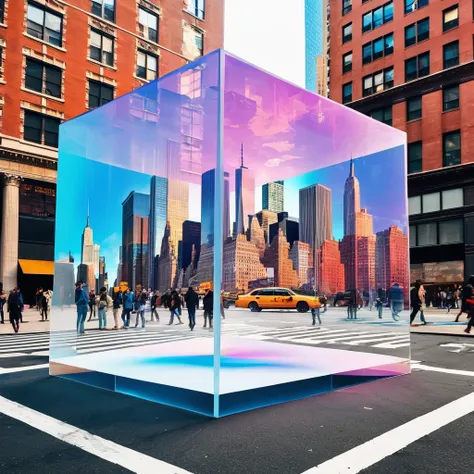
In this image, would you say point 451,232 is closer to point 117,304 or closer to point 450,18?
point 450,18

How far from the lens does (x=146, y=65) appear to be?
3422 cm

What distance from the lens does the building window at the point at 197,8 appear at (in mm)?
36656

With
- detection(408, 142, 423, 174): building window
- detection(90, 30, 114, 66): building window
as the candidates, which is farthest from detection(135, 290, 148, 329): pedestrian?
detection(408, 142, 423, 174): building window

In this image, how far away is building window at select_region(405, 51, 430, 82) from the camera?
37000 mm

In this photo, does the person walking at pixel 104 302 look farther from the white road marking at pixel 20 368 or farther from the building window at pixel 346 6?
the building window at pixel 346 6

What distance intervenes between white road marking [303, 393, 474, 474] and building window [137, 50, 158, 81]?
32.7m

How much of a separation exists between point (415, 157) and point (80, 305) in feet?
114

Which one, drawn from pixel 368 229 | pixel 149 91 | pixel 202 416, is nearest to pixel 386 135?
pixel 368 229

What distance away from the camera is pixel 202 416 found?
208 inches

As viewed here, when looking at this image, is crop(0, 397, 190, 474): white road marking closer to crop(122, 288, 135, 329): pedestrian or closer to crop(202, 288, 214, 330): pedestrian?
crop(202, 288, 214, 330): pedestrian

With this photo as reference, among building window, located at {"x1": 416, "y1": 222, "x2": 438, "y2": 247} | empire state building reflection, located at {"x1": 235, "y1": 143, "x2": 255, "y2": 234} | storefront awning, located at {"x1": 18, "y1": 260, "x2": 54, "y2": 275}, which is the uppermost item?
building window, located at {"x1": 416, "y1": 222, "x2": 438, "y2": 247}

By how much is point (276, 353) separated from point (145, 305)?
2729mm

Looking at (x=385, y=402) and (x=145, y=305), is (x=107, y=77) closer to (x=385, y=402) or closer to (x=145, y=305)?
(x=145, y=305)

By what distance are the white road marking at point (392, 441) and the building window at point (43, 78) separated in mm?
29055
